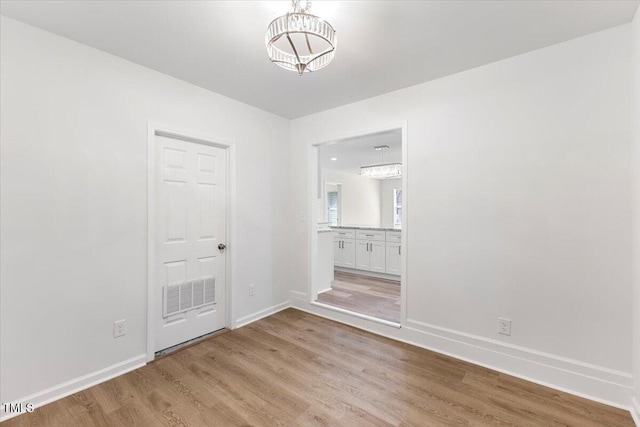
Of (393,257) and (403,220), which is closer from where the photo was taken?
(403,220)

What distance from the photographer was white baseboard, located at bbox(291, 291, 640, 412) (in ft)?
6.34

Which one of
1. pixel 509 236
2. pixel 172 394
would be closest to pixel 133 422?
pixel 172 394

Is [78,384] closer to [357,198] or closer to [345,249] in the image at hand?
[345,249]

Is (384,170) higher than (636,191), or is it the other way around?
(384,170)

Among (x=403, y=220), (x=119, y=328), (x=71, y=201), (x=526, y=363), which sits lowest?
(x=526, y=363)

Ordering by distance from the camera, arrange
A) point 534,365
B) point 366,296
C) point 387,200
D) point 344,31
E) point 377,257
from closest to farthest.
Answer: point 344,31, point 534,365, point 366,296, point 377,257, point 387,200

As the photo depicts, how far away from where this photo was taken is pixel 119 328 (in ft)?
7.62

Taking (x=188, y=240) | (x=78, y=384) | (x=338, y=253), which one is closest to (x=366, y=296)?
(x=338, y=253)

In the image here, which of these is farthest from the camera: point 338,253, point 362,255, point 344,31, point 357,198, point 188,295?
point 357,198

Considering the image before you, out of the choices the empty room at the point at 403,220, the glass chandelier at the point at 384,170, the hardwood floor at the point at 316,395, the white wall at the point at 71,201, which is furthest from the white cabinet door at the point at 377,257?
the white wall at the point at 71,201

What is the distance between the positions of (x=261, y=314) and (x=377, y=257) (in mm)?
2913

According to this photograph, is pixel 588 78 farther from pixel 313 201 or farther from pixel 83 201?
pixel 83 201

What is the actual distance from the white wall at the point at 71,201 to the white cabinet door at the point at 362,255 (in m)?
4.12

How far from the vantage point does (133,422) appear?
1.78 meters
